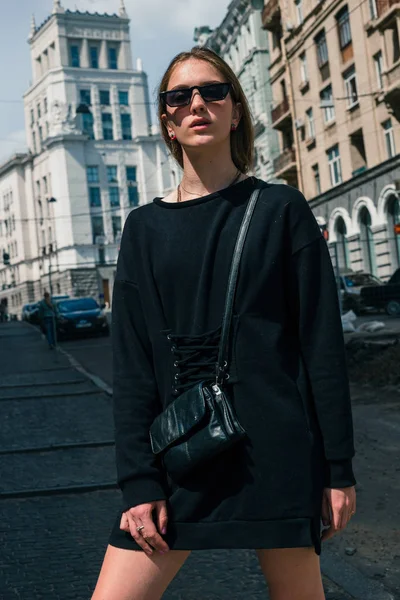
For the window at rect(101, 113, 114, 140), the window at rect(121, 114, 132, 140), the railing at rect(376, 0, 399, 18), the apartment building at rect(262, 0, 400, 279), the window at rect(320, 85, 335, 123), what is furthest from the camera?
the window at rect(121, 114, 132, 140)

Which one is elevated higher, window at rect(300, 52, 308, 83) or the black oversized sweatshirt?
window at rect(300, 52, 308, 83)

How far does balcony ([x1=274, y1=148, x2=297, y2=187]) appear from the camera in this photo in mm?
39578

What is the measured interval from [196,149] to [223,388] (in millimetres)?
669

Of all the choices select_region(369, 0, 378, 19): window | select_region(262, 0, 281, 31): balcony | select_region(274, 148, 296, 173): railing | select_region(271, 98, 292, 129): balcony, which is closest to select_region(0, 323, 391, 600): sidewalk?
select_region(369, 0, 378, 19): window

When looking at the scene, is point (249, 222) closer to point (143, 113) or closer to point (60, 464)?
point (60, 464)

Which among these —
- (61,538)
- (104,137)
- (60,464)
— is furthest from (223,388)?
(104,137)

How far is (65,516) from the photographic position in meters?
5.19

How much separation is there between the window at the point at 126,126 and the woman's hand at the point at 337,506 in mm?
81601

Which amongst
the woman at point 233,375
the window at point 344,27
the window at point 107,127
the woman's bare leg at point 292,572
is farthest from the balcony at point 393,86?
the window at point 107,127

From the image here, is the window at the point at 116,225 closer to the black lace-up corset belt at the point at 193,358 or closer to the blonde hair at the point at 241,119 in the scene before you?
the blonde hair at the point at 241,119

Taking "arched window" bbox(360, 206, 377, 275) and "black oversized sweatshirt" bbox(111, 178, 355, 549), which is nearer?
"black oversized sweatshirt" bbox(111, 178, 355, 549)

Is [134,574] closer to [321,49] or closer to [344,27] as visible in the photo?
[344,27]

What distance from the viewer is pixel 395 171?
29406mm

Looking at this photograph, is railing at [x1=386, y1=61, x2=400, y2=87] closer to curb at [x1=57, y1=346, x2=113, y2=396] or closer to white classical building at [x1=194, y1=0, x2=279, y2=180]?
white classical building at [x1=194, y1=0, x2=279, y2=180]
